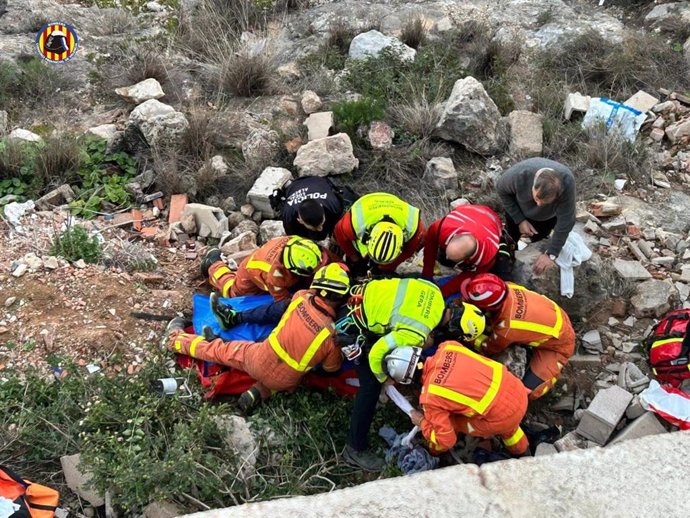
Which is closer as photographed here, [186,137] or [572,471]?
[572,471]

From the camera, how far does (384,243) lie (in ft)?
11.4

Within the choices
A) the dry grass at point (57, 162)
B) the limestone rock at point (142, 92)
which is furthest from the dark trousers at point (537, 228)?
the limestone rock at point (142, 92)

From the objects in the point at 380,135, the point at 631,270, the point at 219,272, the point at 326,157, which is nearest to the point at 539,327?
the point at 631,270

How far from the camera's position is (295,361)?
3385 mm

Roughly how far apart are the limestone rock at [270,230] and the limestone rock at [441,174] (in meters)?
1.35

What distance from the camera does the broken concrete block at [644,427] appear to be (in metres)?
3.20

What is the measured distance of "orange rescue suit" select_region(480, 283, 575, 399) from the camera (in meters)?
3.38

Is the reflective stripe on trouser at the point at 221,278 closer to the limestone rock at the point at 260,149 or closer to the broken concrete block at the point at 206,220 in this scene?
the broken concrete block at the point at 206,220

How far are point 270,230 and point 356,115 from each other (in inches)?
56.0

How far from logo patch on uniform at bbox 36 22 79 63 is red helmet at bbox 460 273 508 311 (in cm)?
503

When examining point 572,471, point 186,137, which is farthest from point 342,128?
point 572,471

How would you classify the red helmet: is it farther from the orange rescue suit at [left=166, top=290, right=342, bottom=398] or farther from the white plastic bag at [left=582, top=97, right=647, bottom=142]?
the white plastic bag at [left=582, top=97, right=647, bottom=142]

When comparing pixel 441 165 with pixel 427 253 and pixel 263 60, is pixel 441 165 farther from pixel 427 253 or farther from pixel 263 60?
pixel 263 60

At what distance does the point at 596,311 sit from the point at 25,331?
3.64 m
